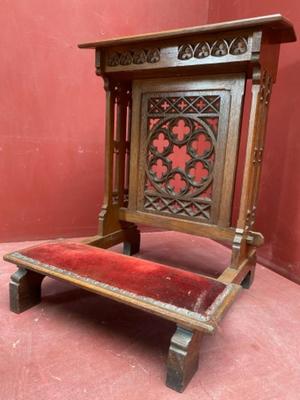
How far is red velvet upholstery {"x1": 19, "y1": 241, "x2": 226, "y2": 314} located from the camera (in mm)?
982

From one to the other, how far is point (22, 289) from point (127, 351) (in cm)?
52

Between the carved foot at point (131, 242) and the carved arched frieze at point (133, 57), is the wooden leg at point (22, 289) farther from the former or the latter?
the carved arched frieze at point (133, 57)

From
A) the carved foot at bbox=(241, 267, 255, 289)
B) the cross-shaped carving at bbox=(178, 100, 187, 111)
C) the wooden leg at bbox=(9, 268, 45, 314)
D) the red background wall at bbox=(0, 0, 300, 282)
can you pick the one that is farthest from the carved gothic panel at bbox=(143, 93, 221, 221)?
the wooden leg at bbox=(9, 268, 45, 314)

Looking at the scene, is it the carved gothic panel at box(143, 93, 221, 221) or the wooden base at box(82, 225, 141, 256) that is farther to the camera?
the wooden base at box(82, 225, 141, 256)

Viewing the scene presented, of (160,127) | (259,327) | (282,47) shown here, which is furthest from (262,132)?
(259,327)

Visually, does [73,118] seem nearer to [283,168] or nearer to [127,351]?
[283,168]

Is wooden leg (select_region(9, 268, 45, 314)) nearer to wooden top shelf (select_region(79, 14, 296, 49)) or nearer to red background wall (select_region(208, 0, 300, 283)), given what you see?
wooden top shelf (select_region(79, 14, 296, 49))

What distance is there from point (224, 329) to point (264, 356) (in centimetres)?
19

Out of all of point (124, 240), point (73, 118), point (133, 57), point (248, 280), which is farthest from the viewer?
point (73, 118)

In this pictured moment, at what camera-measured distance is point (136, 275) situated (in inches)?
43.9

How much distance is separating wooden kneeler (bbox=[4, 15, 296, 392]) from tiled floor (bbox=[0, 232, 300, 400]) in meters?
0.09

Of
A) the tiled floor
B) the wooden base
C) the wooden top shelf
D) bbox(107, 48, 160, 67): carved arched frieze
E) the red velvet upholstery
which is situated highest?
the wooden top shelf

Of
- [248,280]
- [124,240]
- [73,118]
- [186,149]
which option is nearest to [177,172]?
[186,149]

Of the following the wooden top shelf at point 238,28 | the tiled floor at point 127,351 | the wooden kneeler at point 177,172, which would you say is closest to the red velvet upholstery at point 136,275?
the wooden kneeler at point 177,172
